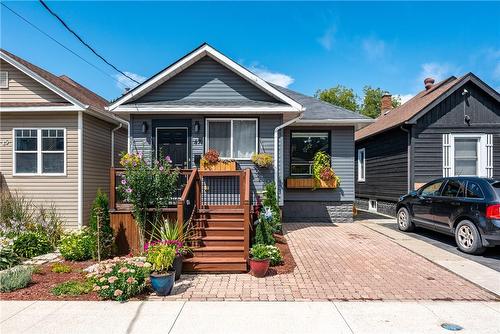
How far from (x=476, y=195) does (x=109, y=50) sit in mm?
12944

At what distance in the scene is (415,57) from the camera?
1692 centimetres

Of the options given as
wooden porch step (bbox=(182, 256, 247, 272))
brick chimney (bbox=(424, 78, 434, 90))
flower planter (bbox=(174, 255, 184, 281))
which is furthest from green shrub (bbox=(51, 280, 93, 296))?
brick chimney (bbox=(424, 78, 434, 90))

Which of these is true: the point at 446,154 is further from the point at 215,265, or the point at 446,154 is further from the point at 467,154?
the point at 215,265

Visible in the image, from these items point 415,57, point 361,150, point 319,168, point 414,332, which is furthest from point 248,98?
point 415,57

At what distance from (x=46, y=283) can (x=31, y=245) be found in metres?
2.69

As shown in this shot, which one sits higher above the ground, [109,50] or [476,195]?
[109,50]

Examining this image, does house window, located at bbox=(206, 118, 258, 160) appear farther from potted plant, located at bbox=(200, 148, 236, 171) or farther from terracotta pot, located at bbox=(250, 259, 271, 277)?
terracotta pot, located at bbox=(250, 259, 271, 277)

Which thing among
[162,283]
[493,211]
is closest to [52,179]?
[162,283]

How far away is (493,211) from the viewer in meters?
6.65

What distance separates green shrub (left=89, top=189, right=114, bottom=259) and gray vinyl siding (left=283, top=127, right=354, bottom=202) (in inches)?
262

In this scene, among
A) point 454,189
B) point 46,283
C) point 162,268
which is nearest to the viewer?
point 162,268

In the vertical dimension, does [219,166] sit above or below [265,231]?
above

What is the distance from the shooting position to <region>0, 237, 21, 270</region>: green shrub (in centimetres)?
642

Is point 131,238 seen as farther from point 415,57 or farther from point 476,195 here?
point 415,57
